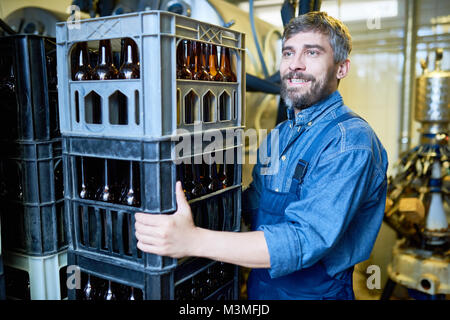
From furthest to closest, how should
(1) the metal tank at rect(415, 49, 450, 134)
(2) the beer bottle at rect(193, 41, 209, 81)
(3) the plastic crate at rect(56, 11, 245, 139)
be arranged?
1. (1) the metal tank at rect(415, 49, 450, 134)
2. (2) the beer bottle at rect(193, 41, 209, 81)
3. (3) the plastic crate at rect(56, 11, 245, 139)

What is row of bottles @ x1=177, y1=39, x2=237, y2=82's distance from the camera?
54.6 inches

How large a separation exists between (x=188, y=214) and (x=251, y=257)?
0.75 ft

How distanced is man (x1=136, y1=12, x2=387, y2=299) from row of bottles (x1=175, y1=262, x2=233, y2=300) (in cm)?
15

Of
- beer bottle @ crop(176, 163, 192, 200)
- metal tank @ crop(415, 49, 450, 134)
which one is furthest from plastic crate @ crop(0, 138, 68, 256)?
metal tank @ crop(415, 49, 450, 134)

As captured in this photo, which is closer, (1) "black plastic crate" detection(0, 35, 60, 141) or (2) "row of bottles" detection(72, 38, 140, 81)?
(2) "row of bottles" detection(72, 38, 140, 81)

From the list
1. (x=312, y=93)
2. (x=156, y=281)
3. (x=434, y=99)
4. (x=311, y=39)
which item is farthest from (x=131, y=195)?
(x=434, y=99)

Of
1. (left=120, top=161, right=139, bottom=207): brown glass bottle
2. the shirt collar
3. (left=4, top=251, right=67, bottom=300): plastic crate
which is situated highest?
the shirt collar

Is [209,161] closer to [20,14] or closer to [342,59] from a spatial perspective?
[342,59]

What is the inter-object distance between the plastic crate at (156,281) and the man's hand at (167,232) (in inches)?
3.8

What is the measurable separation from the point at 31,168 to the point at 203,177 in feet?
2.14

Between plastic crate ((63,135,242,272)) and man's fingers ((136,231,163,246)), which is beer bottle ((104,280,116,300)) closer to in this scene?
plastic crate ((63,135,242,272))

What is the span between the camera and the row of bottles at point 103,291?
1.35m

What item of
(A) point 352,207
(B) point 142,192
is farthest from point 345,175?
(B) point 142,192

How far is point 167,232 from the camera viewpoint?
1125mm
